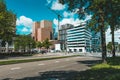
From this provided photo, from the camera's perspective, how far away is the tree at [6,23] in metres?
58.0

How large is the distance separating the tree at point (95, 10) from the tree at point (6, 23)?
33654 millimetres

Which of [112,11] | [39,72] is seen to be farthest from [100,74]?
[112,11]

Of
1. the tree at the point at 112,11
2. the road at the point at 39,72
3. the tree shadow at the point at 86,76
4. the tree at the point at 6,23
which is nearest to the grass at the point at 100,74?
the tree shadow at the point at 86,76

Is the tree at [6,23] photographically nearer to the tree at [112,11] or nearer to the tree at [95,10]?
the tree at [95,10]

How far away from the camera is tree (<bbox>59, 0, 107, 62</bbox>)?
21.9 m

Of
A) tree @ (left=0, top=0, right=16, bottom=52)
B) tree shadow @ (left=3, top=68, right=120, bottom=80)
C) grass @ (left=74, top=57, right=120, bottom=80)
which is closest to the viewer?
grass @ (left=74, top=57, right=120, bottom=80)

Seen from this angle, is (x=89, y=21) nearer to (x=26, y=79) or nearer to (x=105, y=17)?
(x=105, y=17)

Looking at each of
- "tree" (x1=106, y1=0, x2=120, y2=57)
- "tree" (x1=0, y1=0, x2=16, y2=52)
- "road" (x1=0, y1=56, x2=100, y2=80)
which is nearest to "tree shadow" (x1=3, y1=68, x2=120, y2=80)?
"road" (x1=0, y1=56, x2=100, y2=80)

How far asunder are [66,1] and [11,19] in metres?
42.0

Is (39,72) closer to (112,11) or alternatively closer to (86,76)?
(86,76)

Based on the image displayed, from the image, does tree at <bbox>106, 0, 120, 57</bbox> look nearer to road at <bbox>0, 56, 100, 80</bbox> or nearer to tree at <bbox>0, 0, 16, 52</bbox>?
road at <bbox>0, 56, 100, 80</bbox>

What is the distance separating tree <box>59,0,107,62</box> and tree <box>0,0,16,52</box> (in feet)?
110

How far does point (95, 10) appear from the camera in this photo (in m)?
22.8

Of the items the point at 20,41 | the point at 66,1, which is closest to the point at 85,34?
the point at 20,41
